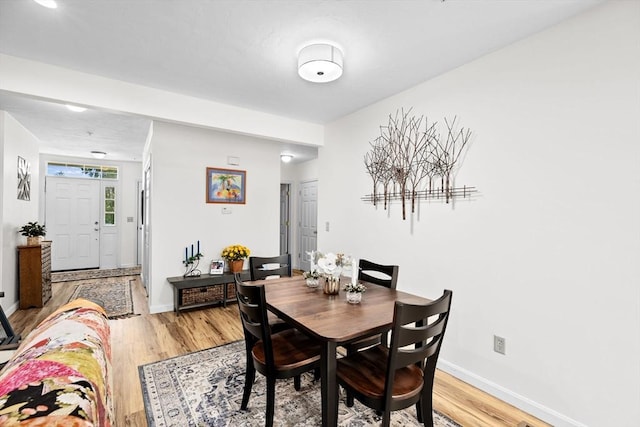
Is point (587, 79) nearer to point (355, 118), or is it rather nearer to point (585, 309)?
point (585, 309)

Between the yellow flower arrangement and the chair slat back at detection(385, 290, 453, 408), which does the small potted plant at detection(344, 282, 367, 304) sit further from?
the yellow flower arrangement

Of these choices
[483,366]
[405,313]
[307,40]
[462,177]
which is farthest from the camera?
[462,177]

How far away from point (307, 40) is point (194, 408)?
2.66 m

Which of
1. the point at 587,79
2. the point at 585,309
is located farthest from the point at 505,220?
the point at 587,79

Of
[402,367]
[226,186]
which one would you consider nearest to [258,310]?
[402,367]

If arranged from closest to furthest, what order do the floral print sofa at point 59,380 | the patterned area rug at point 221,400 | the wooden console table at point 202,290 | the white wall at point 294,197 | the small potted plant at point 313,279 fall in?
the floral print sofa at point 59,380
the patterned area rug at point 221,400
the small potted plant at point 313,279
the wooden console table at point 202,290
the white wall at point 294,197

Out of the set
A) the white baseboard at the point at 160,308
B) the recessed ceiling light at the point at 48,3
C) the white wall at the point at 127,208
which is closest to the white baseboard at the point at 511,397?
the white baseboard at the point at 160,308

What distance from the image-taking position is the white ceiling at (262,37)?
1.84 meters

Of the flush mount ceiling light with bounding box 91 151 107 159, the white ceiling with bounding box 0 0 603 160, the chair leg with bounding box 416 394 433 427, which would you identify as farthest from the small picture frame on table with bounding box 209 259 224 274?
the flush mount ceiling light with bounding box 91 151 107 159

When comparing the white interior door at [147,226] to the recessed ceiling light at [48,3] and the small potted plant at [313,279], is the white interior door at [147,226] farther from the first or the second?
the small potted plant at [313,279]

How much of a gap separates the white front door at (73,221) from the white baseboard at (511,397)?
24.0 feet

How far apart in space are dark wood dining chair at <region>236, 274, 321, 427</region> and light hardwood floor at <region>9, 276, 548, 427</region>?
32.5 inches

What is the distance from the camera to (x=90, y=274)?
6074 millimetres

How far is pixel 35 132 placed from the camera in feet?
15.1
